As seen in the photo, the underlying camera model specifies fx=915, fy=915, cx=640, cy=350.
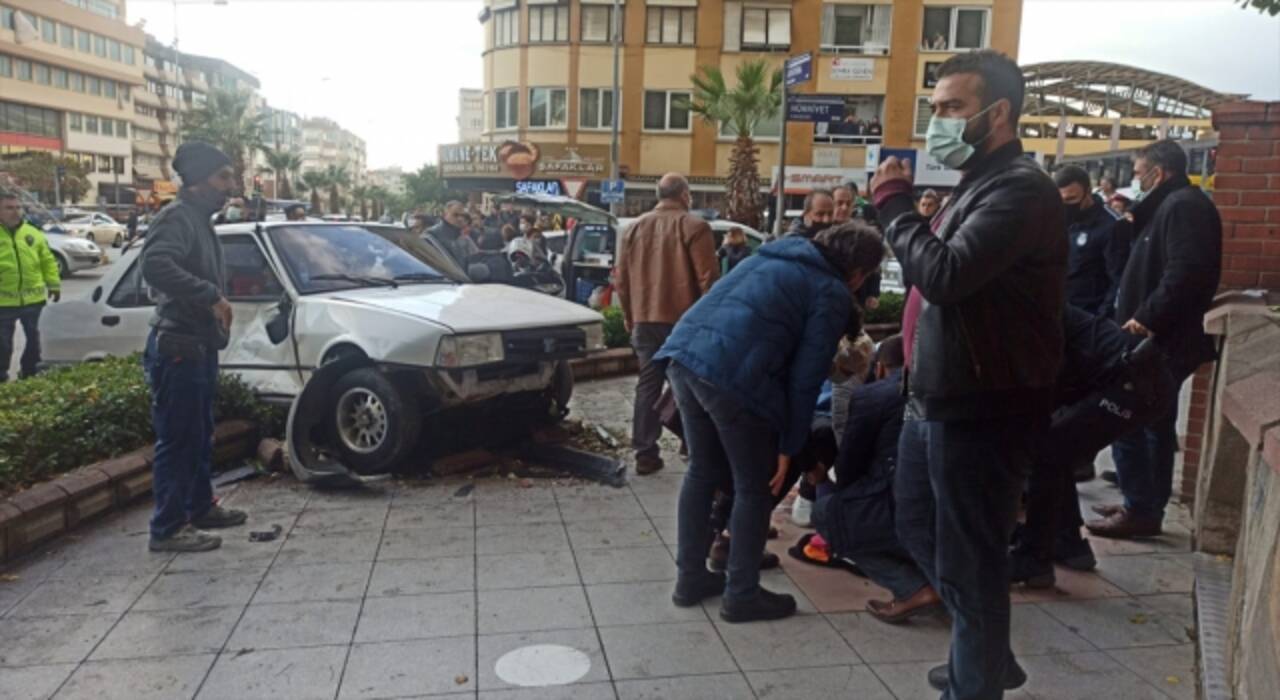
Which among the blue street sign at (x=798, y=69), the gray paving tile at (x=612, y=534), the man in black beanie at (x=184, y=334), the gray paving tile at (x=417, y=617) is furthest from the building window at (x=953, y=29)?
the gray paving tile at (x=417, y=617)

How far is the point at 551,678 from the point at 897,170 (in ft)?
6.93

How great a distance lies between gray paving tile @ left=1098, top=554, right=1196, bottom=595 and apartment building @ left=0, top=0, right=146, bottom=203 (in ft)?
201

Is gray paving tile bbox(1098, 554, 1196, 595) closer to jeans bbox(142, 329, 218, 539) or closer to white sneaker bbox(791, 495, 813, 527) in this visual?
white sneaker bbox(791, 495, 813, 527)

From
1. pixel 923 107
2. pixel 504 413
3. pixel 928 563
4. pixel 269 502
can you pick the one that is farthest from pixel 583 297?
pixel 923 107

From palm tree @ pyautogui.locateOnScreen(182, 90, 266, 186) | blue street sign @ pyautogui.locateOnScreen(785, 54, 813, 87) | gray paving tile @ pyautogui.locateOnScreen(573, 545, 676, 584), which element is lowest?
gray paving tile @ pyautogui.locateOnScreen(573, 545, 676, 584)

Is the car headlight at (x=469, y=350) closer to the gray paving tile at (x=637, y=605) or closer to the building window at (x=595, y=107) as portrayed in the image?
the gray paving tile at (x=637, y=605)

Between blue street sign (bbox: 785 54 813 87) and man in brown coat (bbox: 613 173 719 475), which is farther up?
blue street sign (bbox: 785 54 813 87)

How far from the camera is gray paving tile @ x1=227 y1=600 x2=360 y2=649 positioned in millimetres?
3561

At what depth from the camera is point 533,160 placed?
109 feet

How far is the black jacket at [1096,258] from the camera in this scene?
5.75 metres

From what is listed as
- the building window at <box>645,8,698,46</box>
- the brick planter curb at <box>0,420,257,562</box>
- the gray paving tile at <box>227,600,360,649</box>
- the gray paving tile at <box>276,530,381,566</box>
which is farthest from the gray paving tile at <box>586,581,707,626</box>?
the building window at <box>645,8,698,46</box>

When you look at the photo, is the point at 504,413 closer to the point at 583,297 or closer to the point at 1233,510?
the point at 1233,510

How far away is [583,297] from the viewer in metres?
A: 13.1

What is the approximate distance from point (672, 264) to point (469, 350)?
4.70 ft
